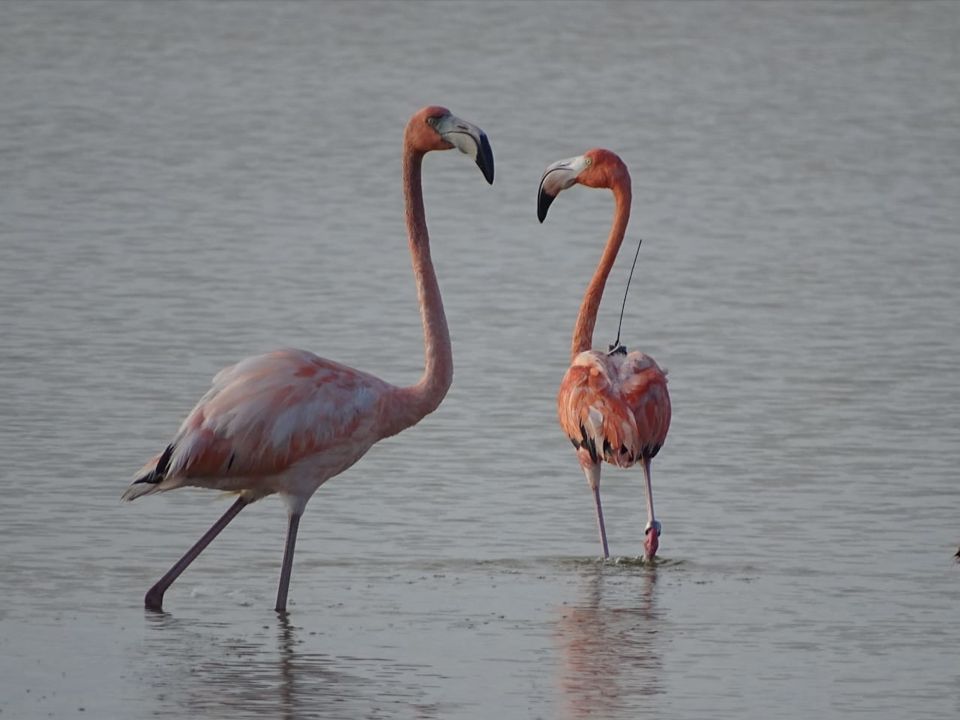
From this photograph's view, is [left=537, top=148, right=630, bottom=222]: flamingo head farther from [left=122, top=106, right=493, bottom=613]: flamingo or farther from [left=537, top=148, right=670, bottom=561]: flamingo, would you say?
[left=122, top=106, right=493, bottom=613]: flamingo

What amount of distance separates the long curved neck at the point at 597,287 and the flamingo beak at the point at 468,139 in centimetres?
161

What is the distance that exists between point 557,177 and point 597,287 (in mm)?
596

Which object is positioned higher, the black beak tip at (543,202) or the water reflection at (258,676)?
the black beak tip at (543,202)

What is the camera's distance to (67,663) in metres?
6.85

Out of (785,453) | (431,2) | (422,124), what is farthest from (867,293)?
(431,2)

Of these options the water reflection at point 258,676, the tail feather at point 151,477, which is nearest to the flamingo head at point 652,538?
the water reflection at point 258,676

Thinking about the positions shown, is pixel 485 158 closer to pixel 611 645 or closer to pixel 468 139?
pixel 468 139

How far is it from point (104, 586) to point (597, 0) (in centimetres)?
3151

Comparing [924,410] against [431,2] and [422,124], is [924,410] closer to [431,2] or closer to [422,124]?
[422,124]

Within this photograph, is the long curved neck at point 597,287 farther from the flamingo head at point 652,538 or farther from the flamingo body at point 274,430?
the flamingo body at point 274,430

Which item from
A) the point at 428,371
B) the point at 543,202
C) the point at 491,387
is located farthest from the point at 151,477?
the point at 491,387

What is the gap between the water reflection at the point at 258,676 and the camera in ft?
21.1

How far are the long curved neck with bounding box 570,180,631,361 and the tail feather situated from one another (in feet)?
7.96

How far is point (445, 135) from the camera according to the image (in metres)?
8.16
